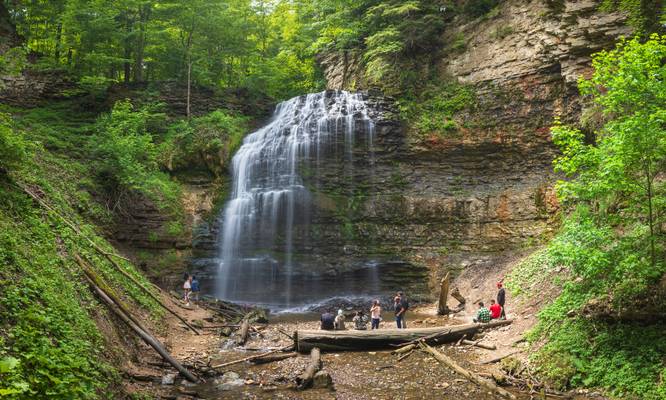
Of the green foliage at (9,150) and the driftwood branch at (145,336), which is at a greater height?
the green foliage at (9,150)

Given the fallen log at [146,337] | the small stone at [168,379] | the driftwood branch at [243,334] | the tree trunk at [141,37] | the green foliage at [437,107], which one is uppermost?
the tree trunk at [141,37]

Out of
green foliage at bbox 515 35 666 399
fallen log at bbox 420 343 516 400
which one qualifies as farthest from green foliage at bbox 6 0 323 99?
green foliage at bbox 515 35 666 399

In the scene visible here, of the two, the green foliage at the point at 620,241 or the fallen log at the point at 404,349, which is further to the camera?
the fallen log at the point at 404,349

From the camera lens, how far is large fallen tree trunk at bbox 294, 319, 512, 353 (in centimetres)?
1120

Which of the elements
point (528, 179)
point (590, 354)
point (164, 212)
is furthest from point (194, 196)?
point (590, 354)

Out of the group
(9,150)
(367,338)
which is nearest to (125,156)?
(9,150)

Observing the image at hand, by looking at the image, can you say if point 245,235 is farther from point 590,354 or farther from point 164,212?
point 590,354

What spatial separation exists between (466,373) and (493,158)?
15.8 m

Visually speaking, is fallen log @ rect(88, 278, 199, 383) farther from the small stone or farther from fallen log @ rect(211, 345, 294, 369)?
fallen log @ rect(211, 345, 294, 369)

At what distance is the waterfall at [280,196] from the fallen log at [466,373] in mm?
11148

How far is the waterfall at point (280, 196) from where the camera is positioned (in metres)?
21.5

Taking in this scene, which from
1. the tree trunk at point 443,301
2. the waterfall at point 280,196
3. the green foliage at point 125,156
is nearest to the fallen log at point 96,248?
the green foliage at point 125,156

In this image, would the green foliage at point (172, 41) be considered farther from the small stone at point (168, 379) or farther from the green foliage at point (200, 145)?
the small stone at point (168, 379)

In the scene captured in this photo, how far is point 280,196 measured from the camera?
22828 mm
